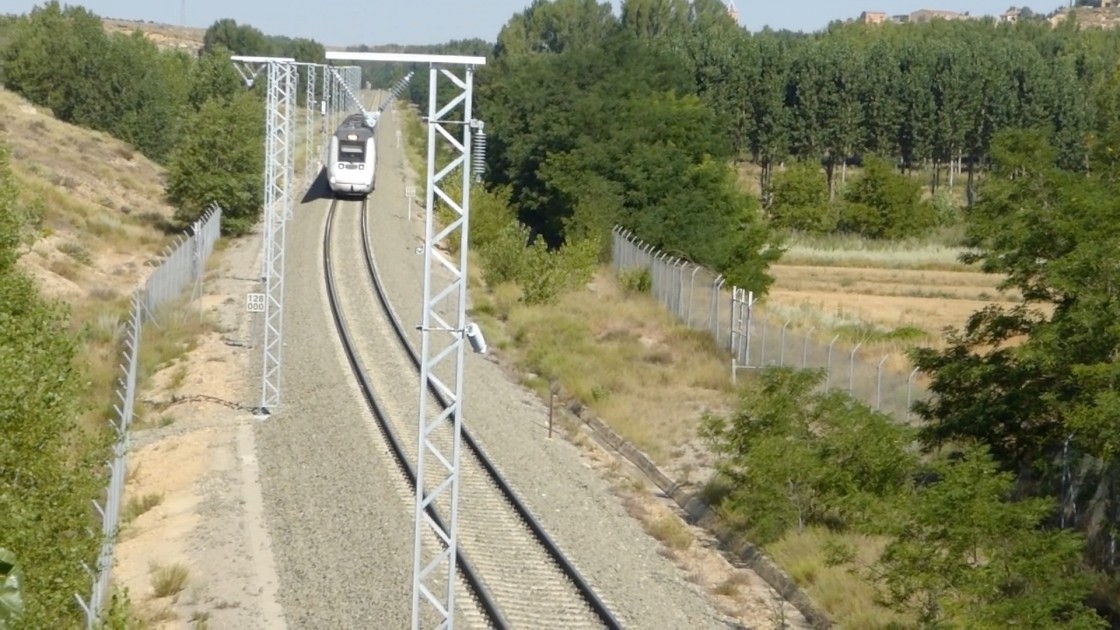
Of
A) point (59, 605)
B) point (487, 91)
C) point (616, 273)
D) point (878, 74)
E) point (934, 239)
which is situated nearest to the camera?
point (59, 605)

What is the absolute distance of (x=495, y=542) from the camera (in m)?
19.8

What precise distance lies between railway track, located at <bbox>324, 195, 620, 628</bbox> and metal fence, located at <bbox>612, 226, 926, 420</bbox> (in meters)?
6.54

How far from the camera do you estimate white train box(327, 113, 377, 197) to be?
58.8 metres

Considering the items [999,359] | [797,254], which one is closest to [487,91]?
[797,254]

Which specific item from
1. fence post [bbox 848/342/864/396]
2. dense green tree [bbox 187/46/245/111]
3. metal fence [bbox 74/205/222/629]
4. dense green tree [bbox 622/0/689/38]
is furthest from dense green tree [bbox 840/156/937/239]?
dense green tree [bbox 622/0/689/38]

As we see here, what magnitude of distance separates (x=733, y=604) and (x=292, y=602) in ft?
17.5

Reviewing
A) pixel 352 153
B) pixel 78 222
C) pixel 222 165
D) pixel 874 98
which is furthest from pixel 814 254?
pixel 78 222

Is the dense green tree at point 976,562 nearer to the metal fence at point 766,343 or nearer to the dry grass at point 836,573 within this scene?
the dry grass at point 836,573

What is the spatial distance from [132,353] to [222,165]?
26.7 m

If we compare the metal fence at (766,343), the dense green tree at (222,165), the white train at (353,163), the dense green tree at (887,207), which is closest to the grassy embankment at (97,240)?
the dense green tree at (222,165)

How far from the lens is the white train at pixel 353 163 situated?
58.8 m

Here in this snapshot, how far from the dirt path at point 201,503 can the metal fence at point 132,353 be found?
1.67 ft

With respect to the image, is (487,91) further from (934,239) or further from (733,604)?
(733,604)

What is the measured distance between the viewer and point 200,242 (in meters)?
44.0
